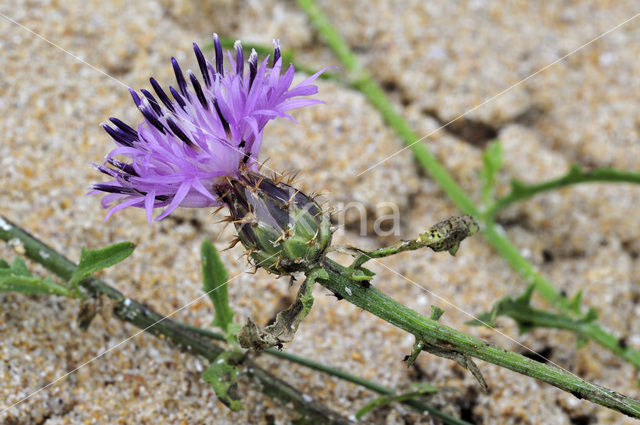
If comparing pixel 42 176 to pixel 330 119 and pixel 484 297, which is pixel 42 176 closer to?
pixel 330 119

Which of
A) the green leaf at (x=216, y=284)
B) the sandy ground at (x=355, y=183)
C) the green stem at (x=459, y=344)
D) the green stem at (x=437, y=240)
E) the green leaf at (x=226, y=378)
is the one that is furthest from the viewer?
the sandy ground at (x=355, y=183)

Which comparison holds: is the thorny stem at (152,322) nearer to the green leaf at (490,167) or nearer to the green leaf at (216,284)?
the green leaf at (216,284)

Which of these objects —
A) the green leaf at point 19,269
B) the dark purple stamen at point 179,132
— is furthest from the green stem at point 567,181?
the green leaf at point 19,269

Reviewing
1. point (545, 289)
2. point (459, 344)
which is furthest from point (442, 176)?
point (459, 344)

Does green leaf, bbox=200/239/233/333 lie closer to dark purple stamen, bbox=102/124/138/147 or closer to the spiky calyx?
the spiky calyx

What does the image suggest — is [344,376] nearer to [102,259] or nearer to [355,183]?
[102,259]

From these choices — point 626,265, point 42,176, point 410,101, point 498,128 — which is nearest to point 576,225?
point 626,265
